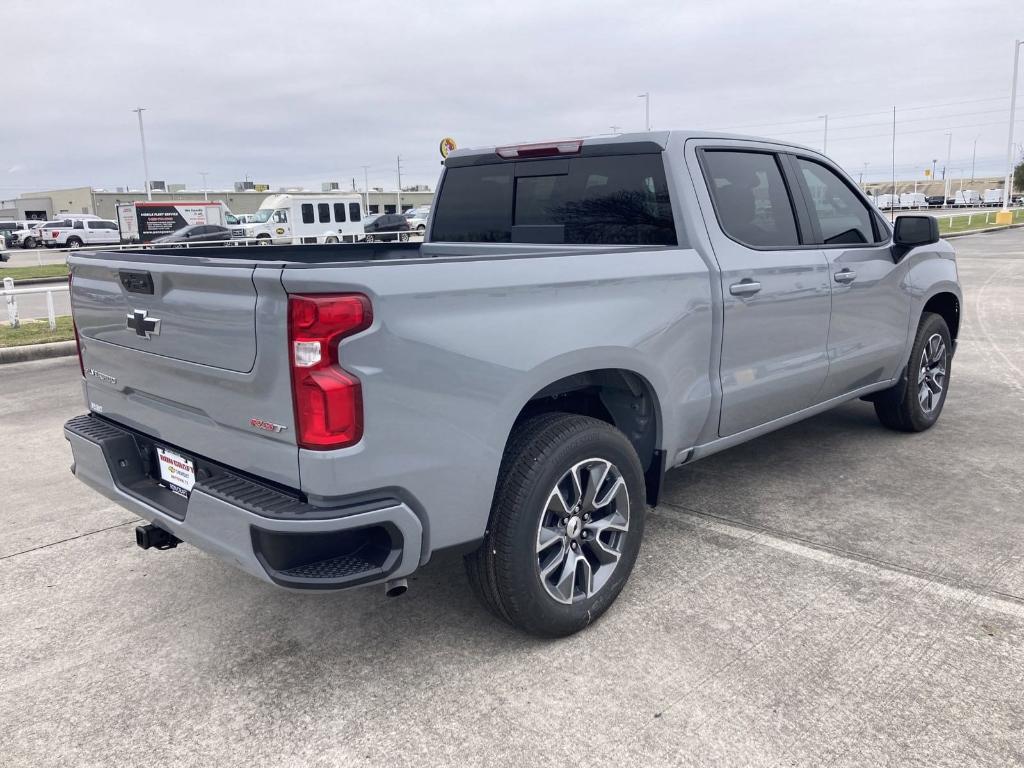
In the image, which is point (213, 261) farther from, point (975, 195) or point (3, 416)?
point (975, 195)

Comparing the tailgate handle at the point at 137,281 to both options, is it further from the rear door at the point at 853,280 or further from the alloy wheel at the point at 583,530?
the rear door at the point at 853,280

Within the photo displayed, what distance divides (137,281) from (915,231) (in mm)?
4193

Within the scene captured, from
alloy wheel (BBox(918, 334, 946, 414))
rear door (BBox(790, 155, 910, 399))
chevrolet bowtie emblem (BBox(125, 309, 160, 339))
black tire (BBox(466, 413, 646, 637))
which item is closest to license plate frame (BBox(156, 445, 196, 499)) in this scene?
chevrolet bowtie emblem (BBox(125, 309, 160, 339))

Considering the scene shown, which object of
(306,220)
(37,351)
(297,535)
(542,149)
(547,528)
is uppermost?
(542,149)

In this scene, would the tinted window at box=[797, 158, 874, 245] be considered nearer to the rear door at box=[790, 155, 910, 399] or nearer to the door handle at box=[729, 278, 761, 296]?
the rear door at box=[790, 155, 910, 399]

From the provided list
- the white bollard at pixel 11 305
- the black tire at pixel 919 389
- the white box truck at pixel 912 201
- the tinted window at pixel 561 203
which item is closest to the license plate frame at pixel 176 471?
the tinted window at pixel 561 203

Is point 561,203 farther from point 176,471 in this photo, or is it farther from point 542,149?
point 176,471

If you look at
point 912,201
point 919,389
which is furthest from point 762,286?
point 912,201

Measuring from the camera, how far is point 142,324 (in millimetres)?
2973

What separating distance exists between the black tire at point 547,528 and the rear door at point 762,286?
91 centimetres

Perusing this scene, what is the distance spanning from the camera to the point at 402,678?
2.99m

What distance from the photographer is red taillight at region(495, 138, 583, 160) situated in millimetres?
4148

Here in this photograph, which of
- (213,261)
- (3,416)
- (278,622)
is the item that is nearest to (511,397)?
(213,261)

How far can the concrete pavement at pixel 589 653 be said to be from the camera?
8.59 feet
